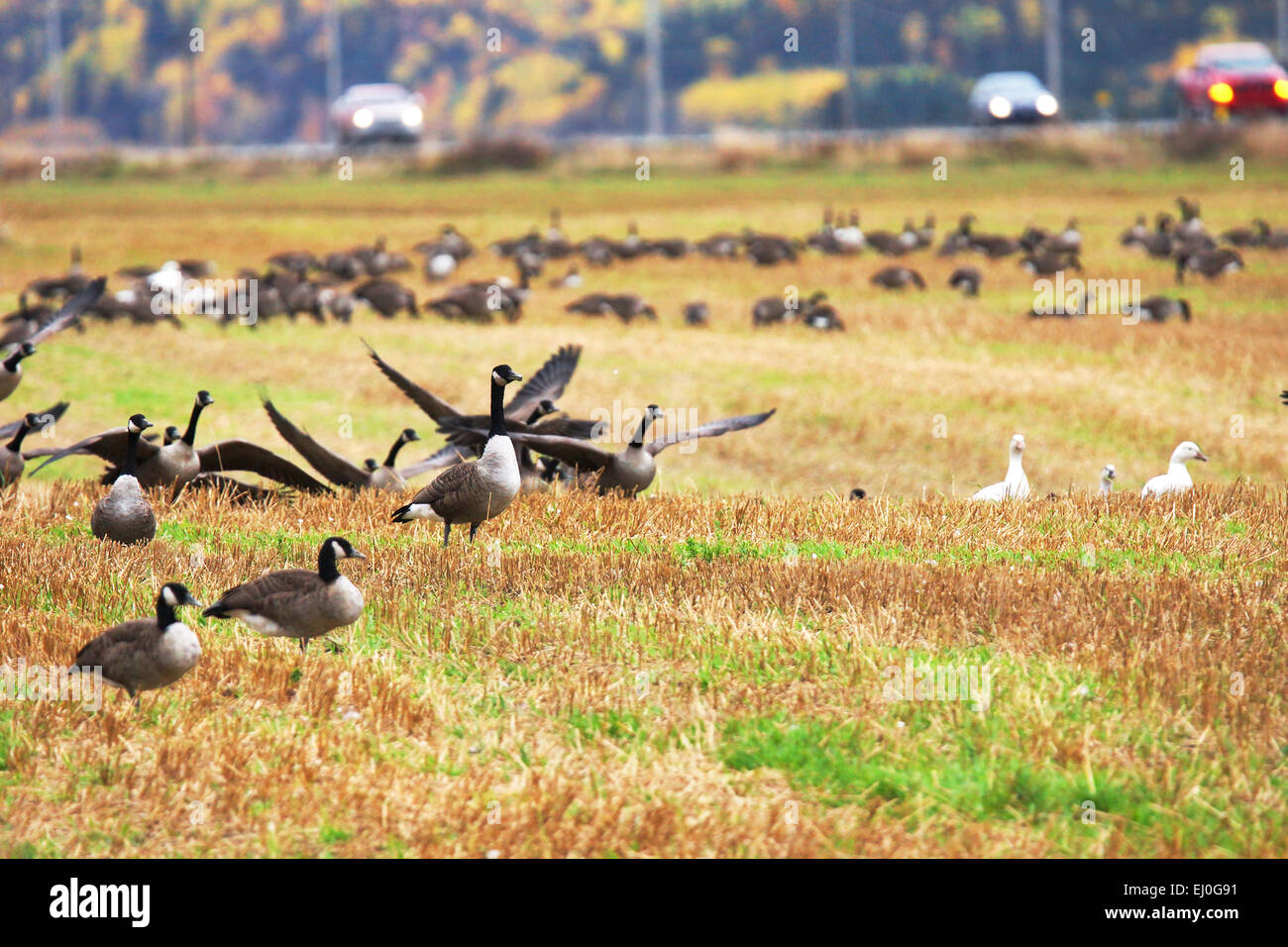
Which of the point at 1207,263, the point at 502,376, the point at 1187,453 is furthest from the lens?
the point at 1207,263

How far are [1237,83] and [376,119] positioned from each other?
1235 inches

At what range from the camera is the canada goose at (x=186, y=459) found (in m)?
11.7

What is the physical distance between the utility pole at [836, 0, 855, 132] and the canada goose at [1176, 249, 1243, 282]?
30.6 metres

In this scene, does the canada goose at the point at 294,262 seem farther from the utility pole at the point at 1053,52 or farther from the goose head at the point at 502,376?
the utility pole at the point at 1053,52

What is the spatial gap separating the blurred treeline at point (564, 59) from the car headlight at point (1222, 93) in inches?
306

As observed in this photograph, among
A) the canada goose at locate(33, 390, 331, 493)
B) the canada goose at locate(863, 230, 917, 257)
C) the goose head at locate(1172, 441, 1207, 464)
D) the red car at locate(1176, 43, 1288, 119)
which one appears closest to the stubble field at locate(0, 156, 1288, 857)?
the canada goose at locate(33, 390, 331, 493)

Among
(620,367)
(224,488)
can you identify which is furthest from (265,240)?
(224,488)

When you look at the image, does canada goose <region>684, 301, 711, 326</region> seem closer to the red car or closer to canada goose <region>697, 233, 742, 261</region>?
canada goose <region>697, 233, 742, 261</region>

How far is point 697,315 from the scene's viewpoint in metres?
25.7

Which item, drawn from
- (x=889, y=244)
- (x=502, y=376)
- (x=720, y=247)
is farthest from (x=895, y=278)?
(x=502, y=376)

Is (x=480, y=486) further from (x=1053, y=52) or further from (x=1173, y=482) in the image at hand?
(x=1053, y=52)

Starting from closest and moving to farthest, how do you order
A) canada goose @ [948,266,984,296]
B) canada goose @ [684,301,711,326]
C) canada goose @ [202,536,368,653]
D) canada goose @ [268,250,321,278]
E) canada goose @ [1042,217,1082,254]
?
canada goose @ [202,536,368,653] → canada goose @ [684,301,711,326] → canada goose @ [948,266,984,296] → canada goose @ [268,250,321,278] → canada goose @ [1042,217,1082,254]

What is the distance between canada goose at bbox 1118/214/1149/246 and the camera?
105 feet

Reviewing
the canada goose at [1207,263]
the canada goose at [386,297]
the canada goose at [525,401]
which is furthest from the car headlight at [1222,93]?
the canada goose at [525,401]
